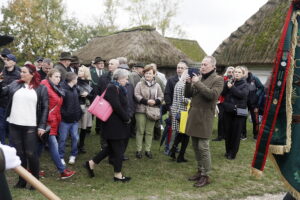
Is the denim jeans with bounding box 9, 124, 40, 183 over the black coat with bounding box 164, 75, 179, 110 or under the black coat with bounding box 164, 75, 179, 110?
under

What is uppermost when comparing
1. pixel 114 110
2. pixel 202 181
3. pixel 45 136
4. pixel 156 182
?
pixel 114 110

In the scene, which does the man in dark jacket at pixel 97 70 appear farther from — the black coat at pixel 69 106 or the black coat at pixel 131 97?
the black coat at pixel 69 106

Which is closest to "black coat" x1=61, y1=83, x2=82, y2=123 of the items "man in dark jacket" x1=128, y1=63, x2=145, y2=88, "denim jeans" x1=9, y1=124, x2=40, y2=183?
"denim jeans" x1=9, y1=124, x2=40, y2=183

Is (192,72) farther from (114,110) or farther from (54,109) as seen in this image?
(54,109)

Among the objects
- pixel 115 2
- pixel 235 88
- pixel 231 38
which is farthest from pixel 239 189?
pixel 115 2

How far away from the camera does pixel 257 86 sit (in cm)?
857

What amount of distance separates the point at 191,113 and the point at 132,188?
1473mm

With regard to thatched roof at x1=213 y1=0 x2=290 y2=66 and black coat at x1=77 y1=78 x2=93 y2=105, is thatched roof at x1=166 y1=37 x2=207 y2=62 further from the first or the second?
black coat at x1=77 y1=78 x2=93 y2=105

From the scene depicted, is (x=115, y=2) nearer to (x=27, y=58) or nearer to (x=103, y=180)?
(x=27, y=58)

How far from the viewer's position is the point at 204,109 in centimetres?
481

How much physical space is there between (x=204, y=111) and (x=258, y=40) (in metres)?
12.9

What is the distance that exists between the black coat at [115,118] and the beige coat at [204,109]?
1027 millimetres

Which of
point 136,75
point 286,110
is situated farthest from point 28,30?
point 286,110

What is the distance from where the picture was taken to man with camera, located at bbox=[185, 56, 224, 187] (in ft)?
15.6
